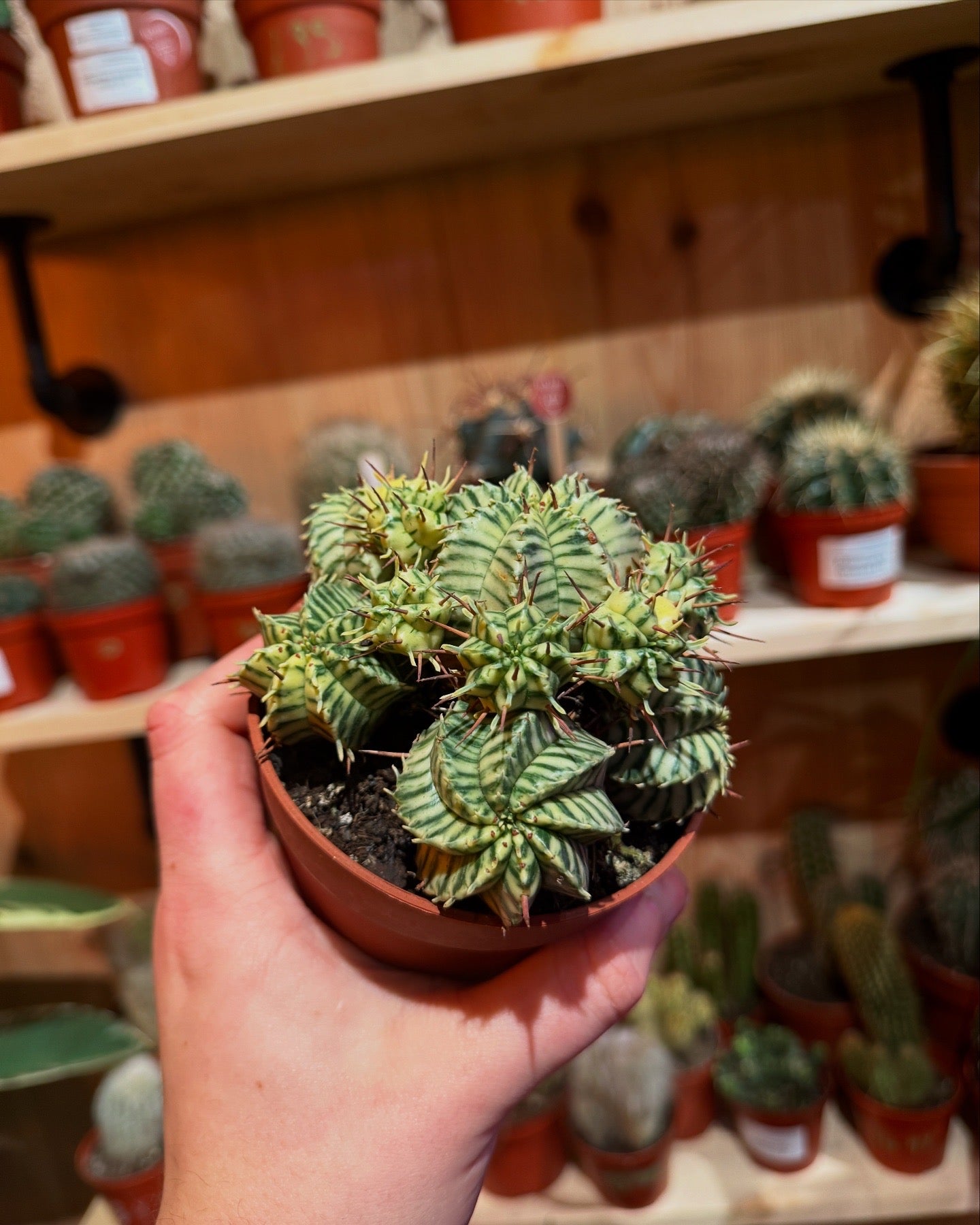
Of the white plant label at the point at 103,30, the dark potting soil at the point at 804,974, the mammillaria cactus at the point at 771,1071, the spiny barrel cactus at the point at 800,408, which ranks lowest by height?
the mammillaria cactus at the point at 771,1071

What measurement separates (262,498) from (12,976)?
918 mm

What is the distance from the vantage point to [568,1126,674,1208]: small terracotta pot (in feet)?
2.97

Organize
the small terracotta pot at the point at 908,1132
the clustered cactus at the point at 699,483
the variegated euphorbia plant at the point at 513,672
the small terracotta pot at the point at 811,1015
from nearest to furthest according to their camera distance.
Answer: the variegated euphorbia plant at the point at 513,672
the clustered cactus at the point at 699,483
the small terracotta pot at the point at 908,1132
the small terracotta pot at the point at 811,1015

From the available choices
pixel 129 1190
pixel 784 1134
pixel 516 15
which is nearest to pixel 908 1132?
pixel 784 1134

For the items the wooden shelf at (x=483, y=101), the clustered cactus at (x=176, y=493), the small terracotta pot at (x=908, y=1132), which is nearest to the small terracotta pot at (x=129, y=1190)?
the clustered cactus at (x=176, y=493)

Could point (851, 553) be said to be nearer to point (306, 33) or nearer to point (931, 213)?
point (931, 213)

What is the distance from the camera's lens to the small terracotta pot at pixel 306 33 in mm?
738

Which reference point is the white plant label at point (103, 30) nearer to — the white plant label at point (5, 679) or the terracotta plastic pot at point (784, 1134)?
the white plant label at point (5, 679)

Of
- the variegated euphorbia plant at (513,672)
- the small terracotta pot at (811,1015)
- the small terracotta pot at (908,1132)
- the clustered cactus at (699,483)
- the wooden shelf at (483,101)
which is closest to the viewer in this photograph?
the variegated euphorbia plant at (513,672)

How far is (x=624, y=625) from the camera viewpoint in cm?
35

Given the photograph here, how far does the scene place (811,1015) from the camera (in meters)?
1.01

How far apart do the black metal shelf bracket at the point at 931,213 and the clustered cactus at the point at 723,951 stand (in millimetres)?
843

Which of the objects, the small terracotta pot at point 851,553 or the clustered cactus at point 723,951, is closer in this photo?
the small terracotta pot at point 851,553

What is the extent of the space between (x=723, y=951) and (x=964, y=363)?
0.84 meters
